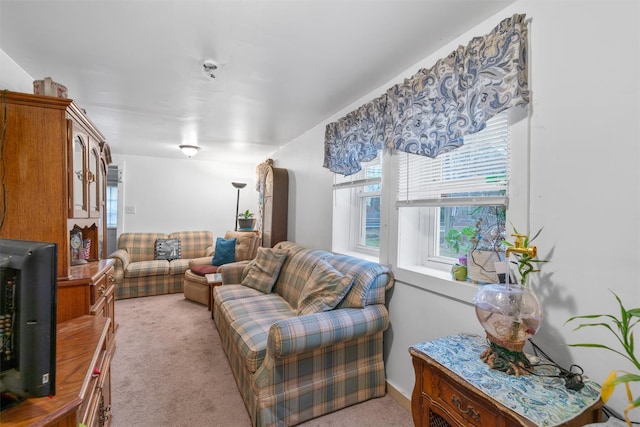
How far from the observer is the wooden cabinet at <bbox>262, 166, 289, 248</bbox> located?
3.70 metres

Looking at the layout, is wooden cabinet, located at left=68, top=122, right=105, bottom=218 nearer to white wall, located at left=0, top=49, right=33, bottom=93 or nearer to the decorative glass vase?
white wall, located at left=0, top=49, right=33, bottom=93

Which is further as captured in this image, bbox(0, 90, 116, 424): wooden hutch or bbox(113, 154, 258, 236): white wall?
bbox(113, 154, 258, 236): white wall

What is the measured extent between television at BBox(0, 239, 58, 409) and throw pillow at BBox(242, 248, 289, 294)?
7.07 ft

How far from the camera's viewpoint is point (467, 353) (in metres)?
1.21

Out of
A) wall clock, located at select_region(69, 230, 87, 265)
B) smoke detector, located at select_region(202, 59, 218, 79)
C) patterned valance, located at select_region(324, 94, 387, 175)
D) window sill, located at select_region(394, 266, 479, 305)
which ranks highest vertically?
smoke detector, located at select_region(202, 59, 218, 79)

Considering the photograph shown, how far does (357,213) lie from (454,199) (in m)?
1.21

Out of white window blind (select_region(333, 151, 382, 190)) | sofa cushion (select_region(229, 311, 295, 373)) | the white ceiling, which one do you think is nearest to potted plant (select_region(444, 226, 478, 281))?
white window blind (select_region(333, 151, 382, 190))

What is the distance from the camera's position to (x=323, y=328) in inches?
66.2

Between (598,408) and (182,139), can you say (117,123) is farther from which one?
(598,408)

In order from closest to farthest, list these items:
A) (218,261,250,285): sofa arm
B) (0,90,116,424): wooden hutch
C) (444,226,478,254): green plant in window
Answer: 1. (0,90,116,424): wooden hutch
2. (444,226,478,254): green plant in window
3. (218,261,250,285): sofa arm

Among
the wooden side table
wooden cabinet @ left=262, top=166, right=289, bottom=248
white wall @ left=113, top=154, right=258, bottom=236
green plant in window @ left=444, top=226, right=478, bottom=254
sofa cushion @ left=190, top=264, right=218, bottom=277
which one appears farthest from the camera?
white wall @ left=113, top=154, right=258, bottom=236

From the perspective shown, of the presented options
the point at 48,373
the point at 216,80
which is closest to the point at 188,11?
the point at 216,80

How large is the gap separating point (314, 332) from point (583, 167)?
145cm

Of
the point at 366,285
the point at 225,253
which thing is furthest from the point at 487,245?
the point at 225,253
